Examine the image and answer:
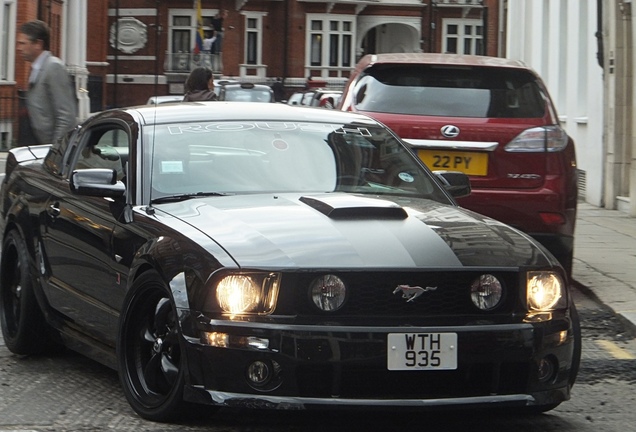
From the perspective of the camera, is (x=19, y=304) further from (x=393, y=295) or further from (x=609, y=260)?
(x=609, y=260)

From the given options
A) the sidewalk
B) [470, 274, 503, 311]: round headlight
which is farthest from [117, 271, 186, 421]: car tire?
the sidewalk

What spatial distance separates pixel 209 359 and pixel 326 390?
452 mm

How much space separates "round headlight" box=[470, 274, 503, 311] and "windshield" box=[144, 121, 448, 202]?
1.30m

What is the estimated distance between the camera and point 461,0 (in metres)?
77.6

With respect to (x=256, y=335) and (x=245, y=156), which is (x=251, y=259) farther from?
(x=245, y=156)

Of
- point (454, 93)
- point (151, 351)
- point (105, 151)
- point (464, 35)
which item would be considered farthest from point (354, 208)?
point (464, 35)

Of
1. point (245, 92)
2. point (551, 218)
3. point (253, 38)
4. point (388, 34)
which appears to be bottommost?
point (551, 218)

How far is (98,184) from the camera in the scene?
6.25m

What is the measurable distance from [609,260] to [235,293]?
7.76m

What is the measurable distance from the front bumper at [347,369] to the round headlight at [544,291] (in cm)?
16

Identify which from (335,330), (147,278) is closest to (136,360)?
(147,278)

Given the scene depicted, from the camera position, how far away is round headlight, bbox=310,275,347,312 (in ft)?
16.7

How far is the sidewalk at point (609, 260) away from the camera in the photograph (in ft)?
32.0

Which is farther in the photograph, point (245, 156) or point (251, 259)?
point (245, 156)
